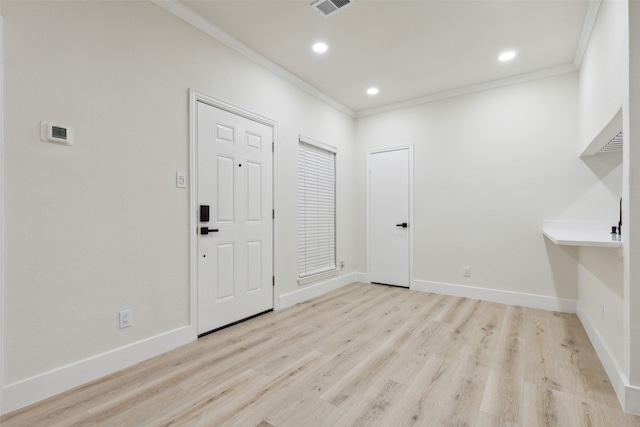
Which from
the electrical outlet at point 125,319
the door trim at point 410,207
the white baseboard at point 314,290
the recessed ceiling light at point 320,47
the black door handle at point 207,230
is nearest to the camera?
the electrical outlet at point 125,319

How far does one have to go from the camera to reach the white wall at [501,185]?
343 cm

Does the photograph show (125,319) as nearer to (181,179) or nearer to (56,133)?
(181,179)

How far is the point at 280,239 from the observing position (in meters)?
3.59

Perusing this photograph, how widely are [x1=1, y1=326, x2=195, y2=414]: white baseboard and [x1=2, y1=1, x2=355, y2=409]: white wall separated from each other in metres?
0.02

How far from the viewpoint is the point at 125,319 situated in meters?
2.19

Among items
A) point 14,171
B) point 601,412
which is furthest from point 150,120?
point 601,412

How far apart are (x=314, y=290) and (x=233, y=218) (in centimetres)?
162

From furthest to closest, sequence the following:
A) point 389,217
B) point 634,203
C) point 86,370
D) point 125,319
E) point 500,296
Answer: point 389,217 < point 500,296 < point 125,319 < point 86,370 < point 634,203

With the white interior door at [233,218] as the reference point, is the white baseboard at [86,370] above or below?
below

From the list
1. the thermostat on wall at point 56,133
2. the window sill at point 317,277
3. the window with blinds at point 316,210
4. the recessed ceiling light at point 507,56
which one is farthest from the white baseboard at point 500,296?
the thermostat on wall at point 56,133

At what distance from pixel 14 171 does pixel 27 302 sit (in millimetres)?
756

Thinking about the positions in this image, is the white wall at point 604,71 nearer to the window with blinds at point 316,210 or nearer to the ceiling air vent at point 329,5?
the ceiling air vent at point 329,5

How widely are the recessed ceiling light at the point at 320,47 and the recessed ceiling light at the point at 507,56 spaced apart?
1.86 metres

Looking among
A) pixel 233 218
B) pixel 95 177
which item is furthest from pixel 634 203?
pixel 95 177
